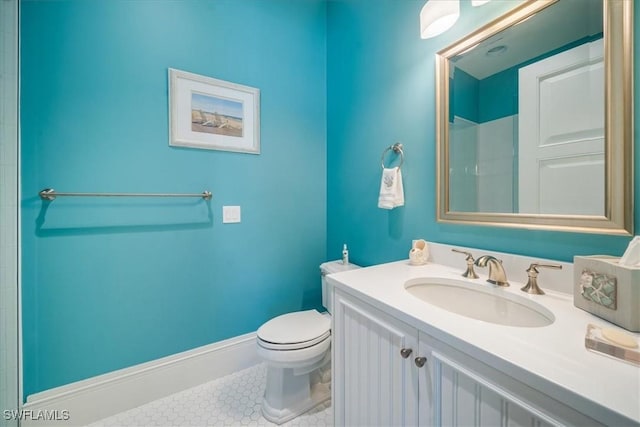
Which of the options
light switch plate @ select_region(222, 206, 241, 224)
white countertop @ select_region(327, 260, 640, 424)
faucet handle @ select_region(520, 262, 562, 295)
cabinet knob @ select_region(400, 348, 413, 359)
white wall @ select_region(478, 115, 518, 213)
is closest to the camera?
white countertop @ select_region(327, 260, 640, 424)

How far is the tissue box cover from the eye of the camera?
57cm

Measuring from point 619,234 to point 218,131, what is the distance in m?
1.84

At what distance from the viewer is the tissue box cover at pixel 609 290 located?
0.57 meters

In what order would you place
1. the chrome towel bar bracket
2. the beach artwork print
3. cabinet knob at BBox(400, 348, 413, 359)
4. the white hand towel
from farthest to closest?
1. the beach artwork print
2. the white hand towel
3. the chrome towel bar bracket
4. cabinet knob at BBox(400, 348, 413, 359)

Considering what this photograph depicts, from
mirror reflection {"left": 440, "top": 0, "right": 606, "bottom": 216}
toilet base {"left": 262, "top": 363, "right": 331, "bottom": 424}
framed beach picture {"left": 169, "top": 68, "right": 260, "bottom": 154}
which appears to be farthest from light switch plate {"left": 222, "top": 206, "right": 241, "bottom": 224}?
mirror reflection {"left": 440, "top": 0, "right": 606, "bottom": 216}

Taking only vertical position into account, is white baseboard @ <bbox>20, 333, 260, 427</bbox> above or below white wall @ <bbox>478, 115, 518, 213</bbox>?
below

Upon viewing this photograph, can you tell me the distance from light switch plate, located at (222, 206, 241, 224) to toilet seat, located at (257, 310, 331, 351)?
0.70 meters

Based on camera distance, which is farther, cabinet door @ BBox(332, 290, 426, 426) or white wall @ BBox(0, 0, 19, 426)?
white wall @ BBox(0, 0, 19, 426)

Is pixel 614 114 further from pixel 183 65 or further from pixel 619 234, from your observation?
pixel 183 65

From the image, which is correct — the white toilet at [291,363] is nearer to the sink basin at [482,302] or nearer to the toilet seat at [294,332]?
the toilet seat at [294,332]

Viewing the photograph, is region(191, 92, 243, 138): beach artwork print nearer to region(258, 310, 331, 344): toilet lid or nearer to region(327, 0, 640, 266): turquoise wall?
region(327, 0, 640, 266): turquoise wall

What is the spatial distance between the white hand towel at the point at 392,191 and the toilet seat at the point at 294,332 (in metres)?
0.76

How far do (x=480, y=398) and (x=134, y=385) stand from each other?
1681 millimetres

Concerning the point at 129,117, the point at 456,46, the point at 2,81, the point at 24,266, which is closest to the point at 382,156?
the point at 456,46
